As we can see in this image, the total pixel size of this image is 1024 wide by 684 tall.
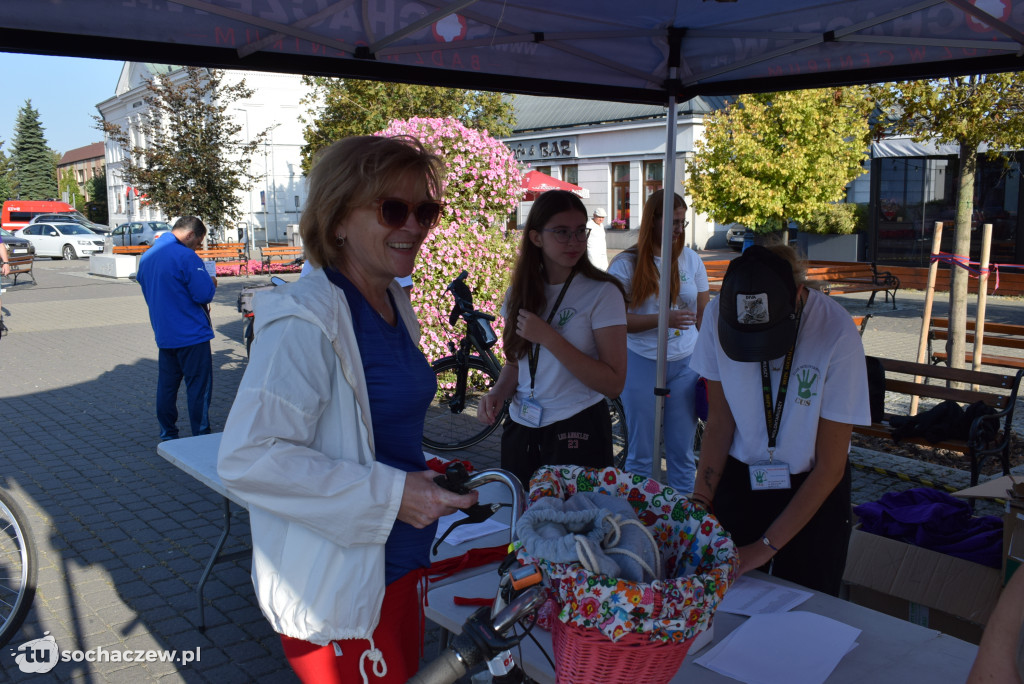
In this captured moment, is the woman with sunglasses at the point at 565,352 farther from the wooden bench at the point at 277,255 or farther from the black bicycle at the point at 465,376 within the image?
the wooden bench at the point at 277,255

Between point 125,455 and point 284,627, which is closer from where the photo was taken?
point 284,627

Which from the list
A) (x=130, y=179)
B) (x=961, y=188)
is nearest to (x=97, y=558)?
(x=961, y=188)

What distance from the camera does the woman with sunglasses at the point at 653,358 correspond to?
4691 millimetres

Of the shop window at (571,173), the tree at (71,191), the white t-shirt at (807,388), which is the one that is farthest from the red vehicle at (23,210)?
the white t-shirt at (807,388)

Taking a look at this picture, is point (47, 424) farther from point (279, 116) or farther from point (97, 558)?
point (279, 116)

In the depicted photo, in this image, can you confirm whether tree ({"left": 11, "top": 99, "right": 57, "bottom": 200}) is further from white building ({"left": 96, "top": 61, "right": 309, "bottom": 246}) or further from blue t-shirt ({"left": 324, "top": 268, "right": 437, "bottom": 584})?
blue t-shirt ({"left": 324, "top": 268, "right": 437, "bottom": 584})

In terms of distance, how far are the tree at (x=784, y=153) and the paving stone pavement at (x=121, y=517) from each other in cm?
610

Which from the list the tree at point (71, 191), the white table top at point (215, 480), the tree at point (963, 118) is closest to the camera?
the white table top at point (215, 480)

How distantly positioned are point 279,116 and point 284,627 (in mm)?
48349

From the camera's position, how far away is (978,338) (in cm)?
702

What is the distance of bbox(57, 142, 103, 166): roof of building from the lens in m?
80.5

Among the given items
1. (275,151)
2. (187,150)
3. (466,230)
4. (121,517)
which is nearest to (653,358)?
(121,517)
